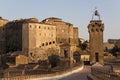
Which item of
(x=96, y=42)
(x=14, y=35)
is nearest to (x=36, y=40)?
(x=14, y=35)

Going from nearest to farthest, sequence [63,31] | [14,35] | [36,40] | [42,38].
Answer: [36,40], [42,38], [14,35], [63,31]

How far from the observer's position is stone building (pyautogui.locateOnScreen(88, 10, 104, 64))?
56156mm

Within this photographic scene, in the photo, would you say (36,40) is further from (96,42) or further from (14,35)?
(96,42)

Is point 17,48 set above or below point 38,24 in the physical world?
below

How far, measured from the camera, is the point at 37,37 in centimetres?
7550

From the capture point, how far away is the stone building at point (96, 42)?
56.2 meters

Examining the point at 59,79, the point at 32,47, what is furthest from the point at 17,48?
the point at 59,79

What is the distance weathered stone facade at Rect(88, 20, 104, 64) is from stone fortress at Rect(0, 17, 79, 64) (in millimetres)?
5513

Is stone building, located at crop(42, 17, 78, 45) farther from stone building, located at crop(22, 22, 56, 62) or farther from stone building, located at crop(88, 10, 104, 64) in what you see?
stone building, located at crop(88, 10, 104, 64)

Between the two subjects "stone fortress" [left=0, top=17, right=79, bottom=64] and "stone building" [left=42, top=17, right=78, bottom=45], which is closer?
"stone fortress" [left=0, top=17, right=79, bottom=64]

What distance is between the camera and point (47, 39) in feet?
257

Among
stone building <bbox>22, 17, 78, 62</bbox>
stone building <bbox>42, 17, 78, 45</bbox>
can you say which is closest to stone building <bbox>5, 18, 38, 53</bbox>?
stone building <bbox>22, 17, 78, 62</bbox>

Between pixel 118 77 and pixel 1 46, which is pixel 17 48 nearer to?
pixel 1 46

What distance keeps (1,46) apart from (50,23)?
15.1 m
